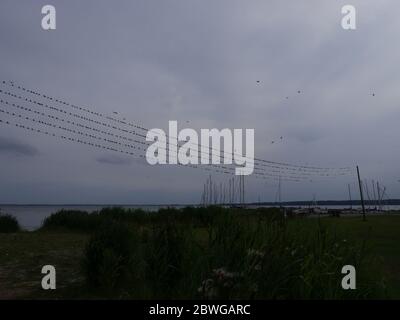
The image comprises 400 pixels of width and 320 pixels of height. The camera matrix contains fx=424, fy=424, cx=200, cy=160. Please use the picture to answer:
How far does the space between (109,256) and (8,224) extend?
58.6 feet

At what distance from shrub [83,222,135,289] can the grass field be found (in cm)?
2

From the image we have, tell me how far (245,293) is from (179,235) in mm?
2568

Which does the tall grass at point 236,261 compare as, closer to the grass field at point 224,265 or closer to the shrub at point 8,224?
the grass field at point 224,265

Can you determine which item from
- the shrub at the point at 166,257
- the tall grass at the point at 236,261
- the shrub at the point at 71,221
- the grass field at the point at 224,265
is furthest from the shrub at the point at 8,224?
the shrub at the point at 166,257

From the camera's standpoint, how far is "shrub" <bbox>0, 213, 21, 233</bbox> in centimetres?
2320

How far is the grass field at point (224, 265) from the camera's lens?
503 cm

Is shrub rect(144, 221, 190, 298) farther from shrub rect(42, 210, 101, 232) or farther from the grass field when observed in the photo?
shrub rect(42, 210, 101, 232)

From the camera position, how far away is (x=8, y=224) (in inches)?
930

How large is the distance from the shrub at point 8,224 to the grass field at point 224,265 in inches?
567

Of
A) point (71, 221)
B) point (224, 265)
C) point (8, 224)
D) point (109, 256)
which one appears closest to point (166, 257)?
point (224, 265)

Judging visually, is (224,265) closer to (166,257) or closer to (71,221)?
(166,257)

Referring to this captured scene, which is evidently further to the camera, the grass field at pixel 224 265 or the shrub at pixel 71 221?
the shrub at pixel 71 221

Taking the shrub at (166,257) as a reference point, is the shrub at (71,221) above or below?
below
